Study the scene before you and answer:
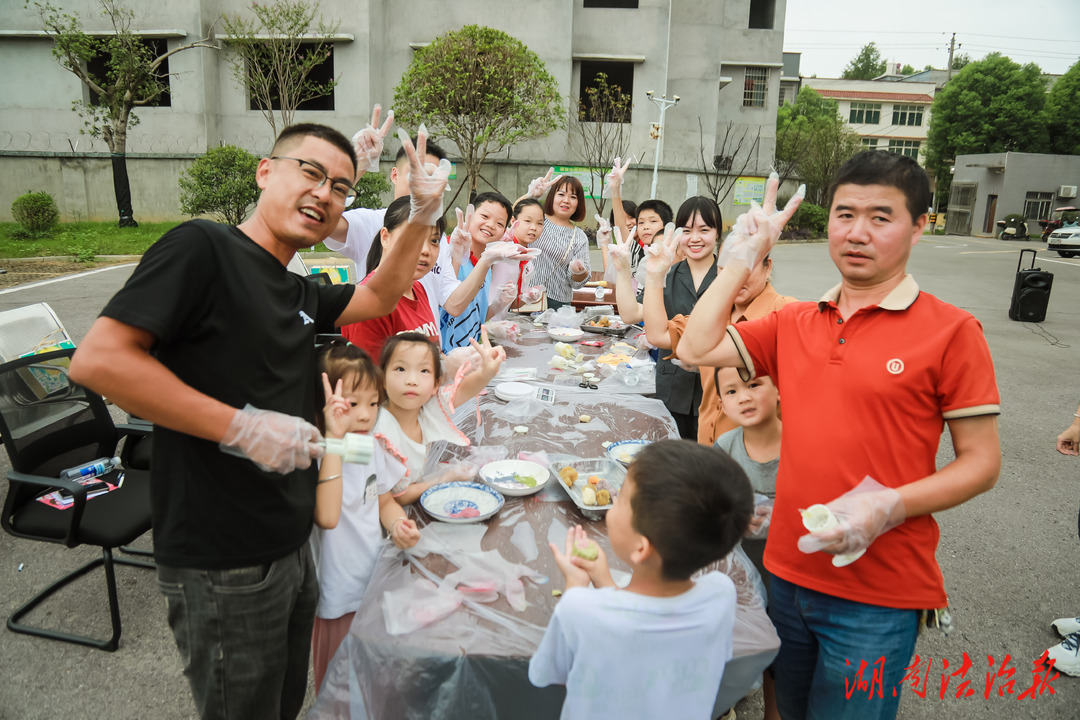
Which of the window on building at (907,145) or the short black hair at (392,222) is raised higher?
the window on building at (907,145)

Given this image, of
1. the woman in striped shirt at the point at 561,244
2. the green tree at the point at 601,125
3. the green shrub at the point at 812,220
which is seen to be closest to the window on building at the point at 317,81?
the green tree at the point at 601,125

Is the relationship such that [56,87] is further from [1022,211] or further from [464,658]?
[1022,211]

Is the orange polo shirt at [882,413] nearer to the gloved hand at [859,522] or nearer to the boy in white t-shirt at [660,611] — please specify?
the gloved hand at [859,522]

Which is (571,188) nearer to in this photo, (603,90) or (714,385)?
(714,385)

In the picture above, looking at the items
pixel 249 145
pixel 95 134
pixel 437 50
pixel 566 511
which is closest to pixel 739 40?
pixel 437 50

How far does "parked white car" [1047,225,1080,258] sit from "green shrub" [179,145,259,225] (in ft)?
→ 86.8

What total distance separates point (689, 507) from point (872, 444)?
608 millimetres

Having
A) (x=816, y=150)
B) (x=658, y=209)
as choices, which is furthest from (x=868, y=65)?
(x=658, y=209)

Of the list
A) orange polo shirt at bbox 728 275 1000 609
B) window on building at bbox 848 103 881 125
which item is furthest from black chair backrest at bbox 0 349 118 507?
window on building at bbox 848 103 881 125

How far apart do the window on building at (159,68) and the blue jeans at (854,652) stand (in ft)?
67.5

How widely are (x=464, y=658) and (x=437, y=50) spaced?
16636 mm

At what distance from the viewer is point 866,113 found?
49.1 meters

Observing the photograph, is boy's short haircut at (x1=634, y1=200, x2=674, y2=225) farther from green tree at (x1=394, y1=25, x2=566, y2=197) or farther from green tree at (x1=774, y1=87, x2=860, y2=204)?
green tree at (x1=774, y1=87, x2=860, y2=204)

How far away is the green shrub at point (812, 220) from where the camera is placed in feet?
Result: 83.8
